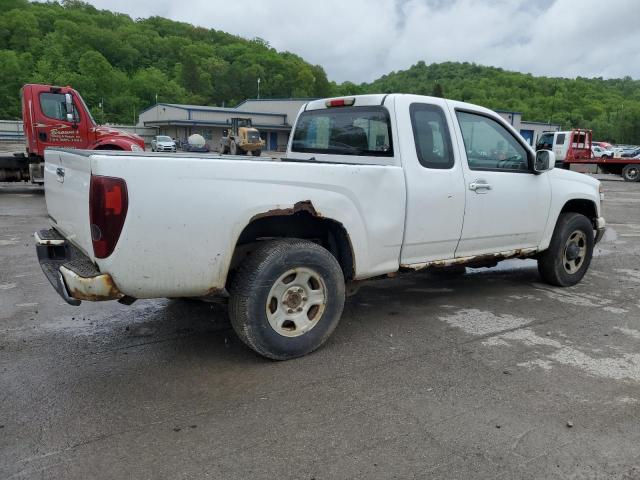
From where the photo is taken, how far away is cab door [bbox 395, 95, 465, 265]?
4.18m

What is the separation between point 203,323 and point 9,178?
12.4 meters

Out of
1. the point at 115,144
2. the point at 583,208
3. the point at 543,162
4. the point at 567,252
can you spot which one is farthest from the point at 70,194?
the point at 115,144

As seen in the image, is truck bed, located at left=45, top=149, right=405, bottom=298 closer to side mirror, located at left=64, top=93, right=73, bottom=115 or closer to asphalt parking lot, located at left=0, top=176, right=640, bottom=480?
asphalt parking lot, located at left=0, top=176, right=640, bottom=480

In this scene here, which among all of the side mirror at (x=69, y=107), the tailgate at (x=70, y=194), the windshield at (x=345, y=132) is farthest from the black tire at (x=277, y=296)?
the side mirror at (x=69, y=107)

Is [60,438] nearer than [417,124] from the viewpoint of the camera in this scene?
Yes

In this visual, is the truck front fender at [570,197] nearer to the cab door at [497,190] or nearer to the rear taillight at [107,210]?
the cab door at [497,190]

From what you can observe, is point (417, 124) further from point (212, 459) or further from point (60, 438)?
point (60, 438)

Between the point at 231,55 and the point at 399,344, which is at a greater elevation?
the point at 231,55

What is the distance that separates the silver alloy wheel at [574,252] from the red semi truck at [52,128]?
11162 millimetres

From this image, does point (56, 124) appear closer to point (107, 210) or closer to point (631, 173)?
point (107, 210)

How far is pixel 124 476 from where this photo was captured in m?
2.44

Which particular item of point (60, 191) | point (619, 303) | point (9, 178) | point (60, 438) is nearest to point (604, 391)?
point (619, 303)

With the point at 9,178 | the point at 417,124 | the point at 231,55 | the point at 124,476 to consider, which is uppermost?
the point at 231,55

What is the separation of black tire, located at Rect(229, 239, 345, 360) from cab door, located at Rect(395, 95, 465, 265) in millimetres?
786
